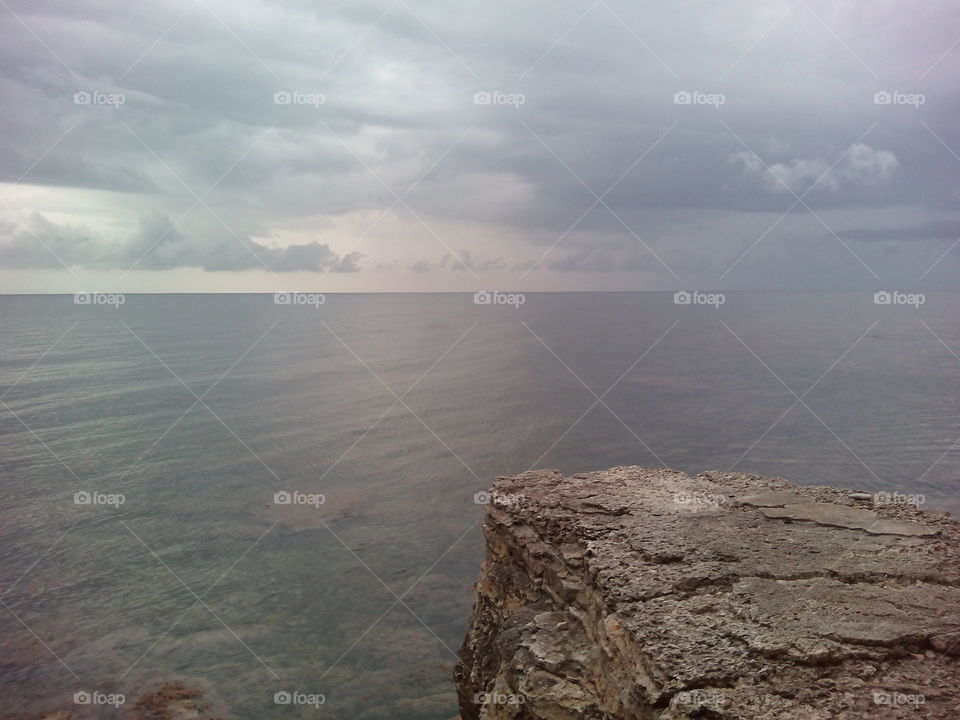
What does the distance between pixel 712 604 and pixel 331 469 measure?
81.6 ft

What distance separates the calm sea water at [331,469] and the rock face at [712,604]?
7047 mm

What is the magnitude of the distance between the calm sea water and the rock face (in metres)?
7.05

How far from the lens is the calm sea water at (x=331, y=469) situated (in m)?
16.7

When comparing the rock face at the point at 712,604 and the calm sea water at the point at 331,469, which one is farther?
the calm sea water at the point at 331,469

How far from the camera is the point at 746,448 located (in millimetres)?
32219

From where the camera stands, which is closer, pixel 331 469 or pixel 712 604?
pixel 712 604

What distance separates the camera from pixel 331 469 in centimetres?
3031

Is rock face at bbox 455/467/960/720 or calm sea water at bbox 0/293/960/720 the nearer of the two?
rock face at bbox 455/467/960/720

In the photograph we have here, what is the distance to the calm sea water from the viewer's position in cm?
1672

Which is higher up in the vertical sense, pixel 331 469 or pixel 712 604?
pixel 331 469

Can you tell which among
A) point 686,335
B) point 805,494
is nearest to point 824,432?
point 805,494

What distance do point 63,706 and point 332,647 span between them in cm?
→ 581

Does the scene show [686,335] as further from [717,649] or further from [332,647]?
[717,649]

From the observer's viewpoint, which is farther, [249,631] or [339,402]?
[339,402]
